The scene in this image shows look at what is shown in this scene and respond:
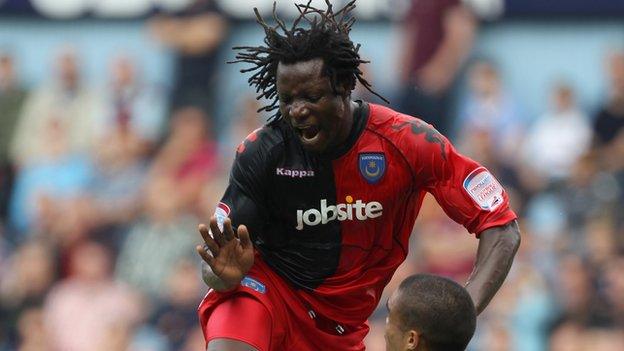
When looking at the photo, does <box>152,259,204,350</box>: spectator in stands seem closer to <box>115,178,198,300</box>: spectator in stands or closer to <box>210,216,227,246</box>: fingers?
<box>115,178,198,300</box>: spectator in stands

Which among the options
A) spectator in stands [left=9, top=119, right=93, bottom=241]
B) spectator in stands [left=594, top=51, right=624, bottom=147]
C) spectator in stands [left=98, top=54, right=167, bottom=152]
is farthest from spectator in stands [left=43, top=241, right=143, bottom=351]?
spectator in stands [left=594, top=51, right=624, bottom=147]

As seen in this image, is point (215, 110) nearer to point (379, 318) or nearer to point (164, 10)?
point (164, 10)

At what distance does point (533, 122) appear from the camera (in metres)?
13.1

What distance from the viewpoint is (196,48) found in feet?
48.0

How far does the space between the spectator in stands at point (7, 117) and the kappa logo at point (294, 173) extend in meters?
8.56

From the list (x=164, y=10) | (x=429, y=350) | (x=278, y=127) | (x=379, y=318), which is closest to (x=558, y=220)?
(x=379, y=318)

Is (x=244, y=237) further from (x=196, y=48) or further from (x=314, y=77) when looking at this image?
(x=196, y=48)

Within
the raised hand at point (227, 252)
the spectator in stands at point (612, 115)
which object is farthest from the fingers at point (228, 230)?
the spectator in stands at point (612, 115)

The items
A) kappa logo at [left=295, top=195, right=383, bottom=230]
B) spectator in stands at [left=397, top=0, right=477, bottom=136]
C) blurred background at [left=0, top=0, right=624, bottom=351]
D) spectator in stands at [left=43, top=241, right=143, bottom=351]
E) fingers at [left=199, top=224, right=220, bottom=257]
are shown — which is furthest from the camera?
spectator in stands at [left=43, top=241, right=143, bottom=351]

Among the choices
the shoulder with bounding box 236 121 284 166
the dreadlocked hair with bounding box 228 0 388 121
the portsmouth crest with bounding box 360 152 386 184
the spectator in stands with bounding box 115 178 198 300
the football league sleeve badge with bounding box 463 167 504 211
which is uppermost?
the dreadlocked hair with bounding box 228 0 388 121

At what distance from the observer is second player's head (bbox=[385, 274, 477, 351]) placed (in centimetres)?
581

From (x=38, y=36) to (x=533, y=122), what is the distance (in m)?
5.91

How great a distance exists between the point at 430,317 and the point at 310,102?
4.49 feet

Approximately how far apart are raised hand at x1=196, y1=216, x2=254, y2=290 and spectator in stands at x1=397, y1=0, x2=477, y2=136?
655 cm
